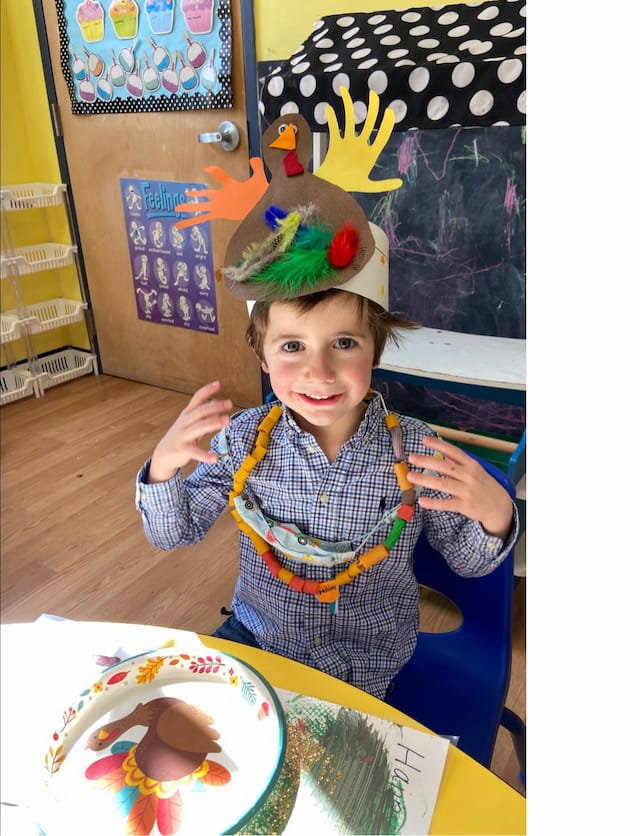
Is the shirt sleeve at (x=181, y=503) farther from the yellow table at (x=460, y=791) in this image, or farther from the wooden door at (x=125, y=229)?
the wooden door at (x=125, y=229)

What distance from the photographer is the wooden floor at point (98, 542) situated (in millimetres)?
1522

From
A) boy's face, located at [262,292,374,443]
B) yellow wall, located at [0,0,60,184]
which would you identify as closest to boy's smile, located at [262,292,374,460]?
boy's face, located at [262,292,374,443]

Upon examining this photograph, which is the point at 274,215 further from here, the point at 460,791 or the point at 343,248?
the point at 460,791

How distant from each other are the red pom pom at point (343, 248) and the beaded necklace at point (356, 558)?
0.24m

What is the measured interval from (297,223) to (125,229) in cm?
218

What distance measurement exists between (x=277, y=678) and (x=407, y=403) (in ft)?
5.26

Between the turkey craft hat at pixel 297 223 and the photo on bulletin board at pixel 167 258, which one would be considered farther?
the photo on bulletin board at pixel 167 258

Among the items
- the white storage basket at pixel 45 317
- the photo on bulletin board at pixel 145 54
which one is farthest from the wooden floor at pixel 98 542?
the photo on bulletin board at pixel 145 54

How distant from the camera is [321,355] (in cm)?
75

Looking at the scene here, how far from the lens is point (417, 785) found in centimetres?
44

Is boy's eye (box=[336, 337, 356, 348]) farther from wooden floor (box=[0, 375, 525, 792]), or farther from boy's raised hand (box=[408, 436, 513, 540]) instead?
wooden floor (box=[0, 375, 525, 792])

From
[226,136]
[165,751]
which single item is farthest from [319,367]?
[226,136]
